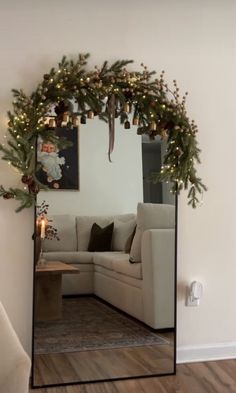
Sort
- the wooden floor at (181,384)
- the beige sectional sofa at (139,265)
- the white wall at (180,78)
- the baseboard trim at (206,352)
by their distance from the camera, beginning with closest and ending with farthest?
the wooden floor at (181,384), the white wall at (180,78), the beige sectional sofa at (139,265), the baseboard trim at (206,352)

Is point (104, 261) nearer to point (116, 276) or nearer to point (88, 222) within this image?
point (116, 276)

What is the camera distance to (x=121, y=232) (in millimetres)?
3049

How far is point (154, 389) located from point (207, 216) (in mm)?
1189

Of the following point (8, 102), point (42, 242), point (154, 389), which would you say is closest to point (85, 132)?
point (8, 102)

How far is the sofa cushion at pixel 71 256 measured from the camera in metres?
2.94

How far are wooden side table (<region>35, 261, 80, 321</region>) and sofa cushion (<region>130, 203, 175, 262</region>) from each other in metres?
0.46

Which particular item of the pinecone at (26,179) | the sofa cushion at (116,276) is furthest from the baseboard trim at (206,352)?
the pinecone at (26,179)

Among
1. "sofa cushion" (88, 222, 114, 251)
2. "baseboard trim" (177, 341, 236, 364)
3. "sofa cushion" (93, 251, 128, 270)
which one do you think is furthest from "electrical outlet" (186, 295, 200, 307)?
"sofa cushion" (88, 222, 114, 251)

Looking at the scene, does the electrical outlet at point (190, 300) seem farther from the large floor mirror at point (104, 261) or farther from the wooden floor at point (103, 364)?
the wooden floor at point (103, 364)

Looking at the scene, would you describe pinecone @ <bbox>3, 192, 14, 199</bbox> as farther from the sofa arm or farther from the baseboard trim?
the baseboard trim

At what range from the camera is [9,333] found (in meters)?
1.33

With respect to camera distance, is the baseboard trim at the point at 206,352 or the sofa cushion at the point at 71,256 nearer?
the sofa cushion at the point at 71,256

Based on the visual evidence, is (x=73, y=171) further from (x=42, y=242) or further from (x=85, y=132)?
(x=42, y=242)

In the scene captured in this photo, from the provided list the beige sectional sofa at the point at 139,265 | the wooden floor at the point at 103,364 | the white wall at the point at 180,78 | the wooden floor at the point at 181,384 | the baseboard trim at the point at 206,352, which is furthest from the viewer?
the baseboard trim at the point at 206,352
